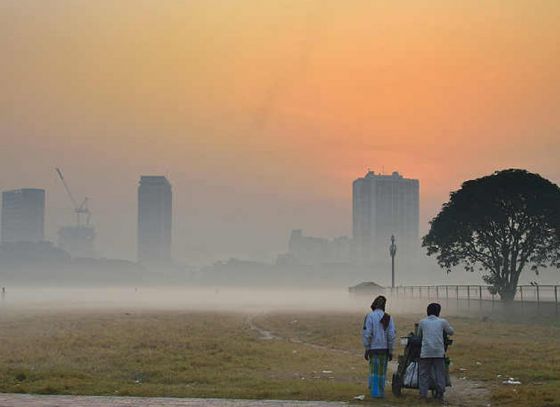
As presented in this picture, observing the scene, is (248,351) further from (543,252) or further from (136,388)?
(543,252)

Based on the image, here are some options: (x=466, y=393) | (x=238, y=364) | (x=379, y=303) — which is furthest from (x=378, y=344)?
(x=238, y=364)

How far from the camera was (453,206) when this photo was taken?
82375mm

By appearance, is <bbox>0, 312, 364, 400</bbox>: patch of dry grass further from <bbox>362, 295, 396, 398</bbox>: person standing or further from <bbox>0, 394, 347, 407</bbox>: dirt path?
<bbox>0, 394, 347, 407</bbox>: dirt path

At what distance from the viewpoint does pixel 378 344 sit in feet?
62.7

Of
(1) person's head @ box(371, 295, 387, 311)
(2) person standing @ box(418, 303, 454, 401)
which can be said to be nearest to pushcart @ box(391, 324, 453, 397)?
(2) person standing @ box(418, 303, 454, 401)

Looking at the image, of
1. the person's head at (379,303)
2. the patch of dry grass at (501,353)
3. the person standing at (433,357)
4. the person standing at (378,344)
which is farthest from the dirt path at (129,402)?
the patch of dry grass at (501,353)

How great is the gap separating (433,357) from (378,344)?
1.33m

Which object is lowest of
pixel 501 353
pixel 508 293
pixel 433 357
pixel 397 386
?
pixel 501 353

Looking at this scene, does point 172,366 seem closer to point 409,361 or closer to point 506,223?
point 409,361

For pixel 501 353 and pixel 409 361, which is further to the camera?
pixel 501 353

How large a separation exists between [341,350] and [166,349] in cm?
800

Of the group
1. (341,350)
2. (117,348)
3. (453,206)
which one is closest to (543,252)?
(453,206)

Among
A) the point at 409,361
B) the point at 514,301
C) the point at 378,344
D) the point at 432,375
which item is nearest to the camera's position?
the point at 432,375

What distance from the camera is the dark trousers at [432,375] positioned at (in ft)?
61.7
